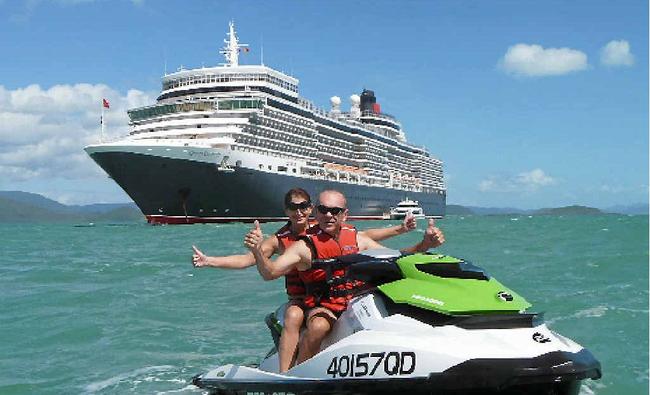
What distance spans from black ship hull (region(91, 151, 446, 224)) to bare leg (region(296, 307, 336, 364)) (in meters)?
41.7

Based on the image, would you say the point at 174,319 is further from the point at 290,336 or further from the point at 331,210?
the point at 331,210

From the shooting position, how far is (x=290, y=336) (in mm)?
4613

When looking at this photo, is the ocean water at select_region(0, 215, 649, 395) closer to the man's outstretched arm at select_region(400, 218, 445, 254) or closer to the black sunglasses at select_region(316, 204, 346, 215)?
the man's outstretched arm at select_region(400, 218, 445, 254)

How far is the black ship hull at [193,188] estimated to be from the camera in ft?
149

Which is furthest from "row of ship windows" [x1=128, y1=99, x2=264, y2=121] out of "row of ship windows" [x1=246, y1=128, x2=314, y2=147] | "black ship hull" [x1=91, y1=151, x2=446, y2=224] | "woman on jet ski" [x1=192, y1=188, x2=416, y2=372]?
"woman on jet ski" [x1=192, y1=188, x2=416, y2=372]

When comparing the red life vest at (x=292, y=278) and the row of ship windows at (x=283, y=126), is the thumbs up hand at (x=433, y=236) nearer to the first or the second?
the red life vest at (x=292, y=278)

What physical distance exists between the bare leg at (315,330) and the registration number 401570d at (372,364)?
357 mm

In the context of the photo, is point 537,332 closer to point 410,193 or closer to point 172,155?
point 172,155

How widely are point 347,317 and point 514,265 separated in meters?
14.7

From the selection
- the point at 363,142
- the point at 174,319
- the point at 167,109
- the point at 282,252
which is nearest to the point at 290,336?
the point at 282,252

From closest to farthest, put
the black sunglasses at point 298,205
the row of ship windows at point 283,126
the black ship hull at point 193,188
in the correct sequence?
the black sunglasses at point 298,205 < the black ship hull at point 193,188 < the row of ship windows at point 283,126

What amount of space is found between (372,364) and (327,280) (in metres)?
0.76

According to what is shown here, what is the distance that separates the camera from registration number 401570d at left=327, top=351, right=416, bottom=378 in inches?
149

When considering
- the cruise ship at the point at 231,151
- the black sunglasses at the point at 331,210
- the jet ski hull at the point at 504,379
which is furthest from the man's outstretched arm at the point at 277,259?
the cruise ship at the point at 231,151
